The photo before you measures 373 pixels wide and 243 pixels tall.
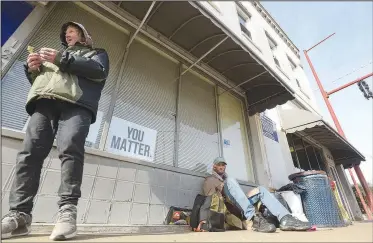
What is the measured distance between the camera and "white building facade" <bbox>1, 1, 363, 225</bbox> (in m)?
2.40

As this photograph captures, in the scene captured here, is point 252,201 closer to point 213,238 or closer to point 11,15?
point 213,238

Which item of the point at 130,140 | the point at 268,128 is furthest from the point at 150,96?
the point at 268,128

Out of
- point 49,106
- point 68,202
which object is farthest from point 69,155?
point 49,106

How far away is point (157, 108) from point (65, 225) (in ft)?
A: 8.19

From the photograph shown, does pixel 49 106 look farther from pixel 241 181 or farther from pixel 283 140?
pixel 283 140

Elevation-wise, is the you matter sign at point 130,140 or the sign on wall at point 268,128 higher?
the sign on wall at point 268,128

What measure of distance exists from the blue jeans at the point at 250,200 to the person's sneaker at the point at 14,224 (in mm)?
2345

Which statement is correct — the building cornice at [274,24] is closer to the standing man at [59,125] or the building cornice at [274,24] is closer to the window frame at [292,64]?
the window frame at [292,64]

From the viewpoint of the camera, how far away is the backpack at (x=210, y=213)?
258cm

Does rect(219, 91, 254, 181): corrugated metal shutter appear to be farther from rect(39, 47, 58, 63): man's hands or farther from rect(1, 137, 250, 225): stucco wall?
rect(39, 47, 58, 63): man's hands

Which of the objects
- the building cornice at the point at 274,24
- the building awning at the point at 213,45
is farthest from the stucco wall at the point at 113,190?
the building cornice at the point at 274,24

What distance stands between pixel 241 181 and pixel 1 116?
12.8 feet

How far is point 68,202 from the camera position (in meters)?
1.40

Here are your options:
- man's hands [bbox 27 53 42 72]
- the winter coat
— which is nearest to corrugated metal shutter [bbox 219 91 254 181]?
the winter coat
